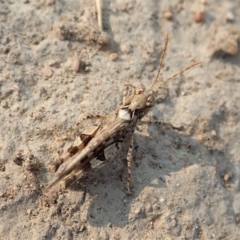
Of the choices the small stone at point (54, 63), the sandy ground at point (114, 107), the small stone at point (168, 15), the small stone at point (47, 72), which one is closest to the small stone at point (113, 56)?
the sandy ground at point (114, 107)

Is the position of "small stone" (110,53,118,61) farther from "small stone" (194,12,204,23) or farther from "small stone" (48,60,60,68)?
"small stone" (194,12,204,23)

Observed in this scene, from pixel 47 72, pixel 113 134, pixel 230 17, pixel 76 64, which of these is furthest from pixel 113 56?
pixel 230 17

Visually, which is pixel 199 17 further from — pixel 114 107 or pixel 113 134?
pixel 113 134

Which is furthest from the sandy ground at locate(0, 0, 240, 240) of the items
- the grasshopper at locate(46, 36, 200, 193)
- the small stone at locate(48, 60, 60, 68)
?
the grasshopper at locate(46, 36, 200, 193)

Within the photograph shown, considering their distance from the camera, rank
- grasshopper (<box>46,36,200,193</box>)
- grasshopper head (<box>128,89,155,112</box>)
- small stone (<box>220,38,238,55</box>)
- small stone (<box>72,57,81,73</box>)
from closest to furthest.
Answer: grasshopper (<box>46,36,200,193</box>) → grasshopper head (<box>128,89,155,112</box>) → small stone (<box>72,57,81,73</box>) → small stone (<box>220,38,238,55</box>)

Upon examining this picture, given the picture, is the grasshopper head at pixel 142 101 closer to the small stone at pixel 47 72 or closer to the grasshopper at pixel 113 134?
the grasshopper at pixel 113 134

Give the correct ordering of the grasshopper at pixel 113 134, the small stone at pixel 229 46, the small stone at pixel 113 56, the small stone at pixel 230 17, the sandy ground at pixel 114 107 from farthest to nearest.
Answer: the small stone at pixel 230 17 < the small stone at pixel 229 46 < the small stone at pixel 113 56 < the sandy ground at pixel 114 107 < the grasshopper at pixel 113 134

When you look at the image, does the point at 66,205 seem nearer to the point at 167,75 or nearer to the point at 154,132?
the point at 154,132
